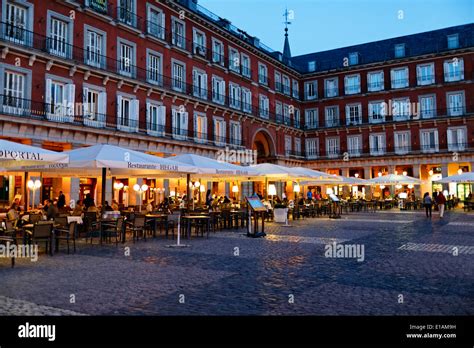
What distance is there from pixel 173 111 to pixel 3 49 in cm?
1255

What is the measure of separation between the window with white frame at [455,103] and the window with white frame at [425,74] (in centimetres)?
253

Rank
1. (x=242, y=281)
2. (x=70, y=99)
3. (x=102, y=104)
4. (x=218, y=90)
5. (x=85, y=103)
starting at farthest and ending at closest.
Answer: (x=218, y=90), (x=102, y=104), (x=85, y=103), (x=70, y=99), (x=242, y=281)

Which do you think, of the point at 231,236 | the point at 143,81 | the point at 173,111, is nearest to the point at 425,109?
the point at 173,111

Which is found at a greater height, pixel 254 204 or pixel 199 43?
pixel 199 43

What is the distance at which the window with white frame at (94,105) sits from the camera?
23.1m

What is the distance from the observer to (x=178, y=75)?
100 feet

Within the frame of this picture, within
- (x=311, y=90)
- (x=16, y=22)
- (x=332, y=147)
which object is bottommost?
(x=332, y=147)

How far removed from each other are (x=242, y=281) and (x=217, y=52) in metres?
30.5

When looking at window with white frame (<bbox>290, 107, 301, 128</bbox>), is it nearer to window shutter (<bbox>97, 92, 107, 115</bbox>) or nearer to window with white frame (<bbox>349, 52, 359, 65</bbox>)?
window with white frame (<bbox>349, 52, 359, 65</bbox>)

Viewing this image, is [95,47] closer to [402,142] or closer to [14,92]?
[14,92]

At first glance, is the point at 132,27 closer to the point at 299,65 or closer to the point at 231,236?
the point at 231,236

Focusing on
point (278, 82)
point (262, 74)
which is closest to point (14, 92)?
point (262, 74)

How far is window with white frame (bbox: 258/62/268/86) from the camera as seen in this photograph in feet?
133

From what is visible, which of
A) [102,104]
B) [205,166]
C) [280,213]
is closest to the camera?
[205,166]
